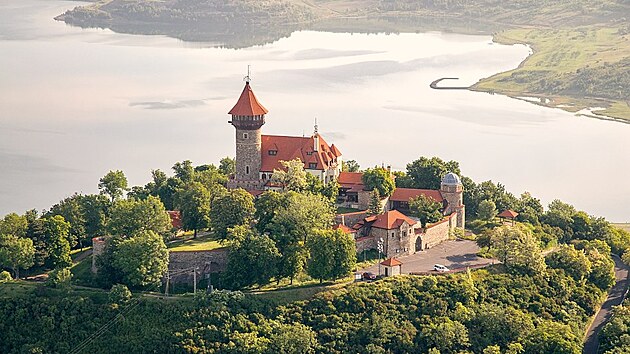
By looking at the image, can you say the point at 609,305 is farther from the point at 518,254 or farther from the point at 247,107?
the point at 247,107

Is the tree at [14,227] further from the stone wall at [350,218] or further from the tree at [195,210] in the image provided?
the stone wall at [350,218]

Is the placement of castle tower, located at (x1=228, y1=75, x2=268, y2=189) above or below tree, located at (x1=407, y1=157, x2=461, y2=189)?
above

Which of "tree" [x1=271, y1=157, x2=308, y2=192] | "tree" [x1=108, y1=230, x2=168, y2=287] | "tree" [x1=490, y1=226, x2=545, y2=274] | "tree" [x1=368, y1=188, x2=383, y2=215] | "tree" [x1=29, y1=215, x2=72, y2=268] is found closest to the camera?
"tree" [x1=108, y1=230, x2=168, y2=287]

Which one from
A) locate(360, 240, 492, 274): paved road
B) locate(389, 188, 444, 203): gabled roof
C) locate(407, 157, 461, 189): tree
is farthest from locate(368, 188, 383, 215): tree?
locate(407, 157, 461, 189): tree

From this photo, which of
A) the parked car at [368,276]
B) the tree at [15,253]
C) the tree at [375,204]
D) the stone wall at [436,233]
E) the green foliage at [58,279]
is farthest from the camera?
the tree at [375,204]

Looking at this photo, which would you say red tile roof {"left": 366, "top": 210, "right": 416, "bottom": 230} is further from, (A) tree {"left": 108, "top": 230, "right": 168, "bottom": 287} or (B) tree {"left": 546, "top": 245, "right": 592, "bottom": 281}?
(A) tree {"left": 108, "top": 230, "right": 168, "bottom": 287}

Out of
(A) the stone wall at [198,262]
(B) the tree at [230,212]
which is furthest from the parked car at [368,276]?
(A) the stone wall at [198,262]

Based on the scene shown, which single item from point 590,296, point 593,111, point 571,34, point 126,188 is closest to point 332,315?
point 590,296
